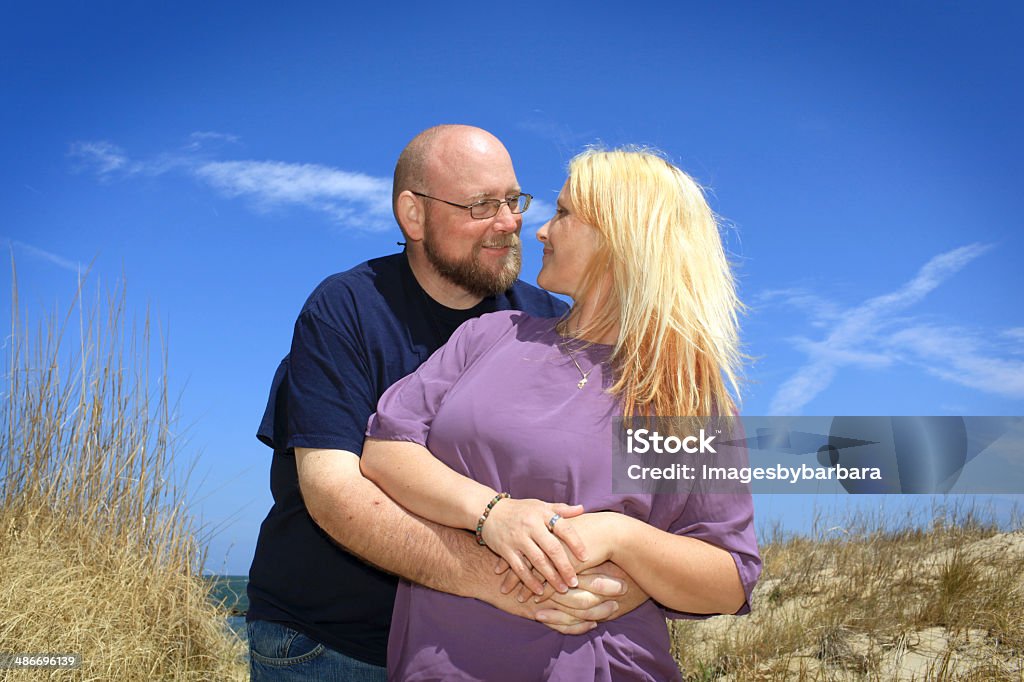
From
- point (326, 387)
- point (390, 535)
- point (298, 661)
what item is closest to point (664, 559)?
point (390, 535)

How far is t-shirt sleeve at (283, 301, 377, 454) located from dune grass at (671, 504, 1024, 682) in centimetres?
247

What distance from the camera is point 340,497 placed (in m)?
1.61

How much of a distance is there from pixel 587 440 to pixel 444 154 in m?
1.22

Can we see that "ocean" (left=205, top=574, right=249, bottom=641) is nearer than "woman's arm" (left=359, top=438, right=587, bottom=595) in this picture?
No

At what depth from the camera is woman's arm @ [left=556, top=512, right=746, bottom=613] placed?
142 centimetres

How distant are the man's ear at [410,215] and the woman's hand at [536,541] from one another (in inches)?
45.5

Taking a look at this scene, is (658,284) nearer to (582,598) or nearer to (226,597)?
(582,598)

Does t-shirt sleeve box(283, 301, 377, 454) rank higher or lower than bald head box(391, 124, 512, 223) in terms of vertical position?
lower

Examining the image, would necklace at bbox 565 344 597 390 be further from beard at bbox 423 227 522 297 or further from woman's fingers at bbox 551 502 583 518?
beard at bbox 423 227 522 297

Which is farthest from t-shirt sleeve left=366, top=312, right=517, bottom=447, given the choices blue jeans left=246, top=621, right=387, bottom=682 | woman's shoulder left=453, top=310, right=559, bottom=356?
blue jeans left=246, top=621, right=387, bottom=682

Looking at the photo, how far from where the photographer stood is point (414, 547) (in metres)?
1.52

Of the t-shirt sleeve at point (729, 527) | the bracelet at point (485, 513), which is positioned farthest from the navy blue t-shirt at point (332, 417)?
the t-shirt sleeve at point (729, 527)

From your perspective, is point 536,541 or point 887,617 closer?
point 536,541

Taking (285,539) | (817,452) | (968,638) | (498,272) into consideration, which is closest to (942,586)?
(968,638)
